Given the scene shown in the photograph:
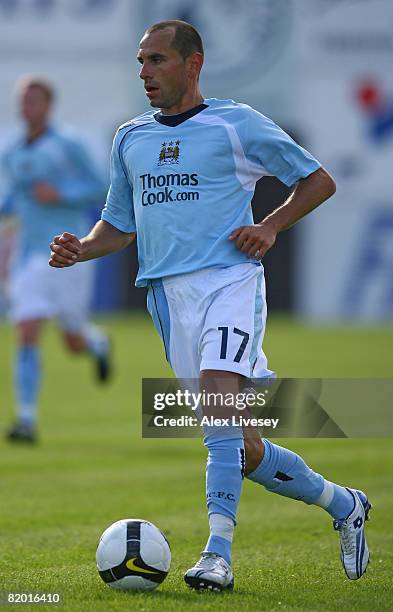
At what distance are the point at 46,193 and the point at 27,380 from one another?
62.5 inches

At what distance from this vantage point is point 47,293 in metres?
11.2

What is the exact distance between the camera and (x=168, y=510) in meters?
7.42

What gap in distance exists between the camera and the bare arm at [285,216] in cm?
521

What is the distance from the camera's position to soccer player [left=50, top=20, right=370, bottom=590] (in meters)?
5.24

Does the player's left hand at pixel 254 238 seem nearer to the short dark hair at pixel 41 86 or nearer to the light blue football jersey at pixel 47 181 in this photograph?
the short dark hair at pixel 41 86

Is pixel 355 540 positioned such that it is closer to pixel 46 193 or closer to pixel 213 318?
pixel 213 318

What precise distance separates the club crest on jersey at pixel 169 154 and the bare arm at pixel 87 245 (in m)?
0.51

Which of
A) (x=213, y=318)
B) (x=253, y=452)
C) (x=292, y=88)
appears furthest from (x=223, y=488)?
(x=292, y=88)

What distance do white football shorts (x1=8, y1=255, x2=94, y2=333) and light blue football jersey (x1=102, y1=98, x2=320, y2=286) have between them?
5.71m

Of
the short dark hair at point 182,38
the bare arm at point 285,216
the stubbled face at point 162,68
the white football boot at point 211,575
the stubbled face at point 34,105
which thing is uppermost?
the stubbled face at point 34,105

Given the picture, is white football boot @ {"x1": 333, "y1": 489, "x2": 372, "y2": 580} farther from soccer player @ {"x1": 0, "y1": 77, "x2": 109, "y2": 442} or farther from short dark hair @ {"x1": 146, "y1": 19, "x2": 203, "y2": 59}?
soccer player @ {"x1": 0, "y1": 77, "x2": 109, "y2": 442}

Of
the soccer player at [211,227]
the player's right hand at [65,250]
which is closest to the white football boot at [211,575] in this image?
the soccer player at [211,227]

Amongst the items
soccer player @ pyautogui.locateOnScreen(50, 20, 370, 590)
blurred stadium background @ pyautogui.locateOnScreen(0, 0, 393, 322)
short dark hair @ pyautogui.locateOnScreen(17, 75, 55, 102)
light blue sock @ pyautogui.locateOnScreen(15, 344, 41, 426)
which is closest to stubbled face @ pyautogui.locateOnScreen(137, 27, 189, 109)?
soccer player @ pyautogui.locateOnScreen(50, 20, 370, 590)

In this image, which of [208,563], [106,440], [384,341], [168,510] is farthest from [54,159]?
[384,341]
